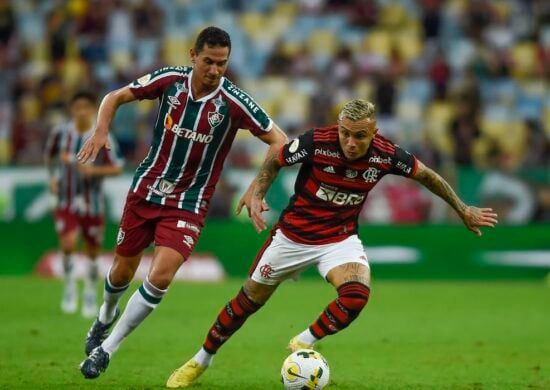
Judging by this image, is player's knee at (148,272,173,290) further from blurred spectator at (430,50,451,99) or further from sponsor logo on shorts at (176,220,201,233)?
blurred spectator at (430,50,451,99)

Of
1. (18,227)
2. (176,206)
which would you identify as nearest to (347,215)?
(176,206)

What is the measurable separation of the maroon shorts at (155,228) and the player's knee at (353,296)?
1312 mm

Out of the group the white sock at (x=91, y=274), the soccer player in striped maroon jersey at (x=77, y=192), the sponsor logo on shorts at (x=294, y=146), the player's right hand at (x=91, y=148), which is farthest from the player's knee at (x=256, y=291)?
the white sock at (x=91, y=274)

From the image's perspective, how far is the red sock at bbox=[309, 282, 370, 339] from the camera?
850 cm

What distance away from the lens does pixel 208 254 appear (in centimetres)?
1961

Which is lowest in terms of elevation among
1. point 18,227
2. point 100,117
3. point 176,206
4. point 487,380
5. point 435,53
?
point 18,227

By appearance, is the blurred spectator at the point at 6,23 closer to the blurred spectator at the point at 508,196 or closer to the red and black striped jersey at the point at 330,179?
the blurred spectator at the point at 508,196

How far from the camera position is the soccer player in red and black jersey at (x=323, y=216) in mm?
8703

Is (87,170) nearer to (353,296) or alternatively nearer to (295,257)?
(295,257)

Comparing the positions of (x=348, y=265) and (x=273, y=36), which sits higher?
(x=348, y=265)

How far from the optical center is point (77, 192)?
14.8m

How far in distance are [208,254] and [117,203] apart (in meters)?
1.83

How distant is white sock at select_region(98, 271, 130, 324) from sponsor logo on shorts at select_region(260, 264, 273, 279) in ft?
4.29

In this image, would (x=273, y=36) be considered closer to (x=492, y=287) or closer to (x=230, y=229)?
(x=230, y=229)
